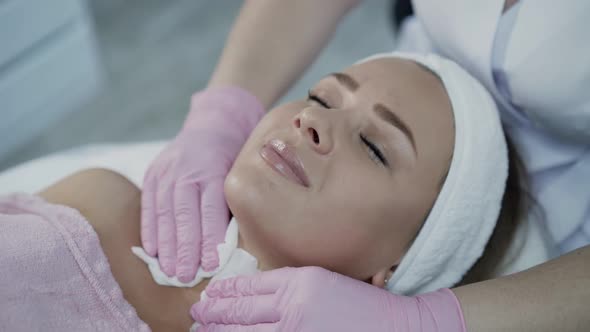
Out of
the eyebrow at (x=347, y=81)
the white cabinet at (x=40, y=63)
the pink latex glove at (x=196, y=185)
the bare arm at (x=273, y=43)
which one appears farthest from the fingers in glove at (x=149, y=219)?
the white cabinet at (x=40, y=63)

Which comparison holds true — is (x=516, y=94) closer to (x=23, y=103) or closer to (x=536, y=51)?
(x=536, y=51)

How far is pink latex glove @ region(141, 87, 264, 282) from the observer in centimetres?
113

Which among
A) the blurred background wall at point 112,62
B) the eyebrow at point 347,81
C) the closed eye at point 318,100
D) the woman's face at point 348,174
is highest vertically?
the eyebrow at point 347,81

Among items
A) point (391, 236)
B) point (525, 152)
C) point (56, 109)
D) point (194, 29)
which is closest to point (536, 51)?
point (525, 152)

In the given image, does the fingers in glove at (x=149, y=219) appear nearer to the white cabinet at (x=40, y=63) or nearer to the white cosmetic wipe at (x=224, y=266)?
the white cosmetic wipe at (x=224, y=266)

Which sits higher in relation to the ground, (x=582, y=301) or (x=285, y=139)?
(x=285, y=139)

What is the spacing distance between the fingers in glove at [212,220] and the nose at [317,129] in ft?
0.79

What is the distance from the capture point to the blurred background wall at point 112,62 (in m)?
1.93

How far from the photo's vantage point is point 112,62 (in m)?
2.71

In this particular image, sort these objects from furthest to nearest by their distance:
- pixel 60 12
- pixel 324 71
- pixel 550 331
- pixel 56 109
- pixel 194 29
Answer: pixel 194 29
pixel 324 71
pixel 56 109
pixel 60 12
pixel 550 331

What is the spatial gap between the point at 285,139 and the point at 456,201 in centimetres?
32

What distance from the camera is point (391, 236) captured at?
3.52ft

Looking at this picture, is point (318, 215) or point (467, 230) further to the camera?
point (467, 230)

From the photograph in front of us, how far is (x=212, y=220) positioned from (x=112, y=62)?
1.78 meters
